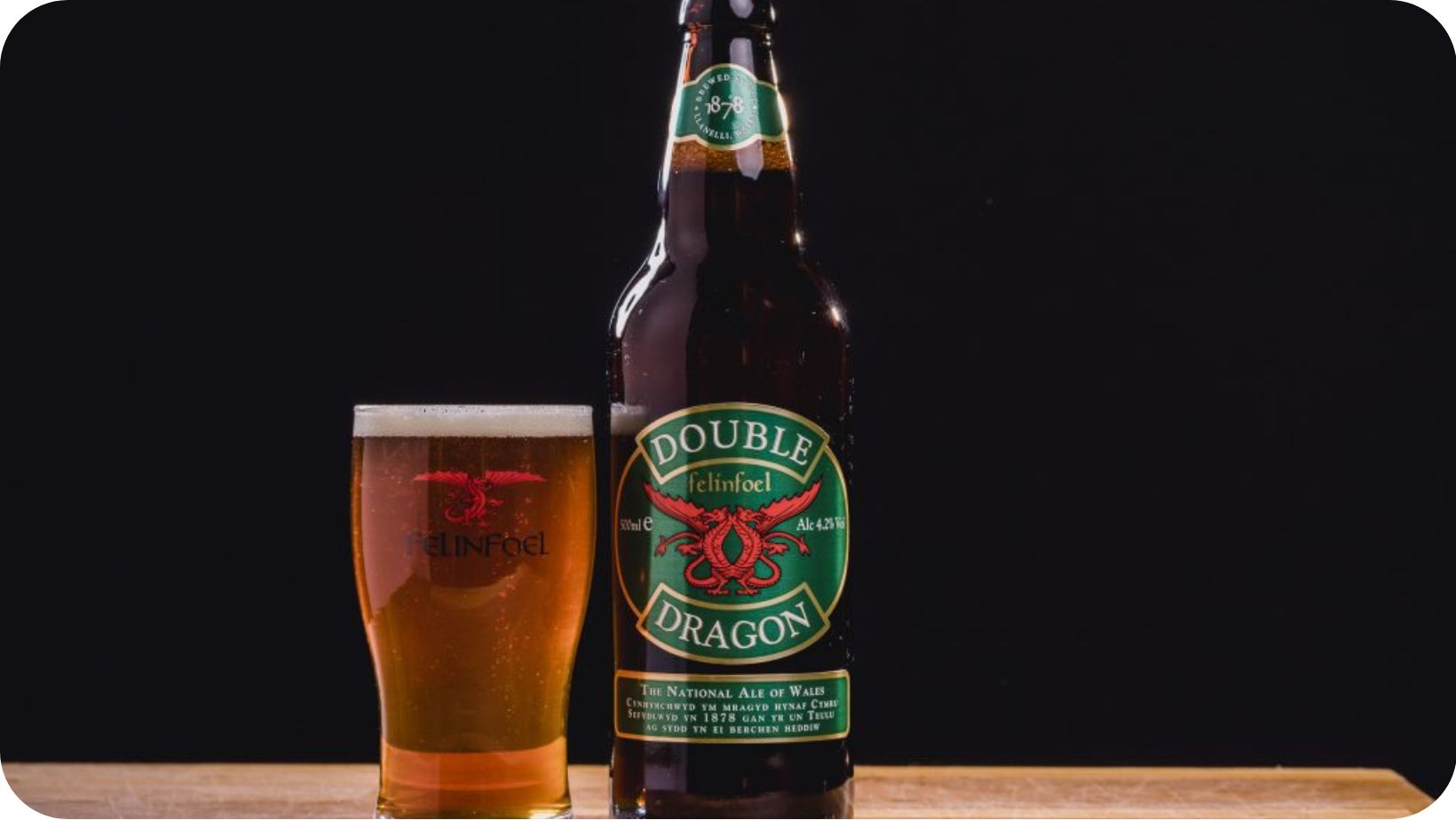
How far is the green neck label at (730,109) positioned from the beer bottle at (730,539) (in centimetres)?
11

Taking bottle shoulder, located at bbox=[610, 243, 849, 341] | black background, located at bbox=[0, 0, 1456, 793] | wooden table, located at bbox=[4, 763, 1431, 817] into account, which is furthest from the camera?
black background, located at bbox=[0, 0, 1456, 793]

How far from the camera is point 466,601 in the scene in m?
1.97

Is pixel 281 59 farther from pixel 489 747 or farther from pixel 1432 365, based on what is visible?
pixel 1432 365

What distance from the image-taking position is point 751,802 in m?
2.02

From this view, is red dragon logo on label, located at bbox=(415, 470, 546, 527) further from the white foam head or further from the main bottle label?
the main bottle label

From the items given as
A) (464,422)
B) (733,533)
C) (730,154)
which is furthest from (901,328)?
(464,422)

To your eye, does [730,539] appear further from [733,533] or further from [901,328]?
[901,328]

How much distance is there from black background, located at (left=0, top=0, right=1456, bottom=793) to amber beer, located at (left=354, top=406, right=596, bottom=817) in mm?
660

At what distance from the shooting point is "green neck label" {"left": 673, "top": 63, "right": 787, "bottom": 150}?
2150mm

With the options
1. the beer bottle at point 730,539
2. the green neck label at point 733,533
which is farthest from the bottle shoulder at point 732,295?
the green neck label at point 733,533

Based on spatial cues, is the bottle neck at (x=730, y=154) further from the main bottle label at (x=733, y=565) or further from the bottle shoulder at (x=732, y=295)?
the main bottle label at (x=733, y=565)

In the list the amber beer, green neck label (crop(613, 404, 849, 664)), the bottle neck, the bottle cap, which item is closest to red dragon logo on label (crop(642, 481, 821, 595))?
green neck label (crop(613, 404, 849, 664))

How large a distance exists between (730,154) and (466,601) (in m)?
0.60

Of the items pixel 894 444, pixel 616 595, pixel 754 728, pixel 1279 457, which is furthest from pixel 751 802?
pixel 1279 457
